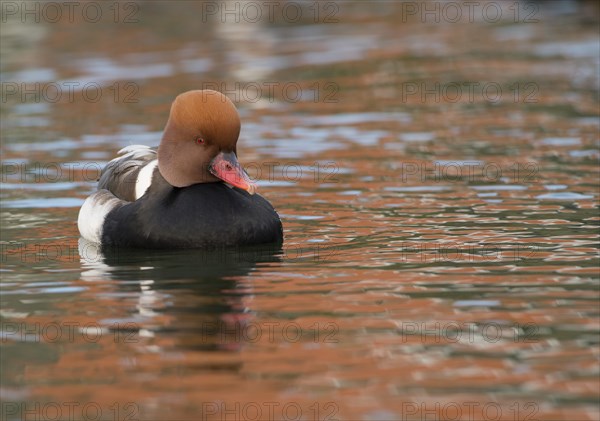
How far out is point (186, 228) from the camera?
8.86 metres

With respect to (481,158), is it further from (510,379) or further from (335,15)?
→ (335,15)

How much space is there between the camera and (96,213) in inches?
379

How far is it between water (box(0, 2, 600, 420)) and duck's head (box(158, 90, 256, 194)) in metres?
0.55

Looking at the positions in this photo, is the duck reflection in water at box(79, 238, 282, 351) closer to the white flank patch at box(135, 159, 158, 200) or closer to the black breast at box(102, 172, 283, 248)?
the black breast at box(102, 172, 283, 248)

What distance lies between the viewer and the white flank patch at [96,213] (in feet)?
31.2

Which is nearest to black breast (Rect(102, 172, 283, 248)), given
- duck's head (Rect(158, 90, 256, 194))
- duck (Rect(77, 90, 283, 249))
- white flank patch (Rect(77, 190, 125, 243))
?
duck (Rect(77, 90, 283, 249))

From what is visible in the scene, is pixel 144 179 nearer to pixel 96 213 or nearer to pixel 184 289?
pixel 96 213

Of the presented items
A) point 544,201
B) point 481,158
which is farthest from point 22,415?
point 481,158

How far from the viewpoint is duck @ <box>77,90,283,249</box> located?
8773 mm

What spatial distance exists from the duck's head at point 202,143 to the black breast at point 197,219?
115 mm

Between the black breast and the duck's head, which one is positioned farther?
the black breast

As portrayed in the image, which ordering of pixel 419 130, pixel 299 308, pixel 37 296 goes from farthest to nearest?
pixel 419 130 → pixel 37 296 → pixel 299 308

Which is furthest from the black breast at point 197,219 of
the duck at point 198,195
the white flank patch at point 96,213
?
the white flank patch at point 96,213

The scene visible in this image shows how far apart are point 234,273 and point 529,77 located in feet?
34.5
